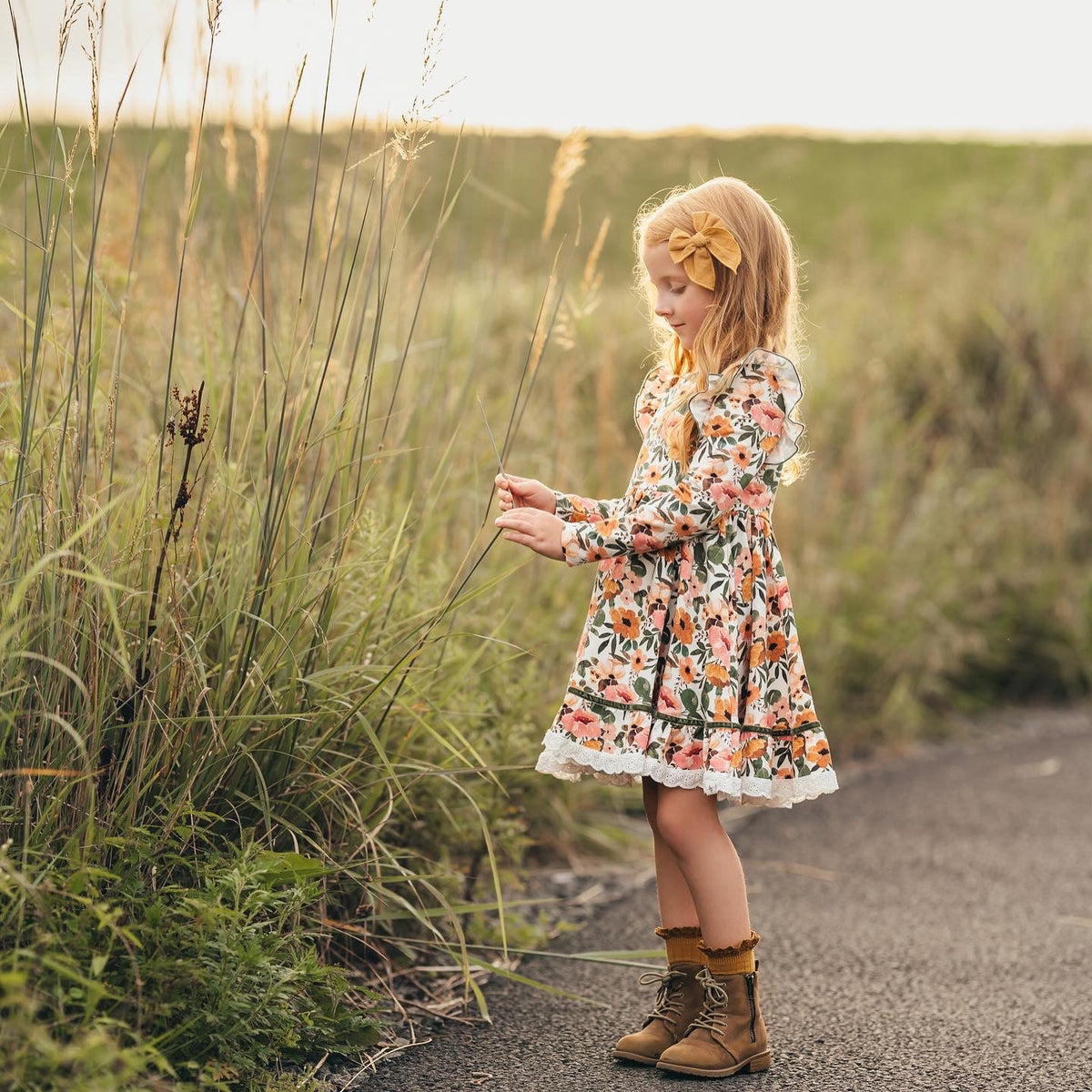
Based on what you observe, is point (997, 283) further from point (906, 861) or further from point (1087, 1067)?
point (1087, 1067)

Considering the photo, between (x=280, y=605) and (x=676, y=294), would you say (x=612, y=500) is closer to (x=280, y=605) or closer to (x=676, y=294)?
(x=676, y=294)

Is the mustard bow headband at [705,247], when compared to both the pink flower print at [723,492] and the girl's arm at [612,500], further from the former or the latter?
the pink flower print at [723,492]

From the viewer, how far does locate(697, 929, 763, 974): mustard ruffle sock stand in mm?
2396

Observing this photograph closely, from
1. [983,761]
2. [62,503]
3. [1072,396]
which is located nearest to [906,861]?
[983,761]

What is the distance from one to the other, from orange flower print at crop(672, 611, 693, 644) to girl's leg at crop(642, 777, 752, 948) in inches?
10.4

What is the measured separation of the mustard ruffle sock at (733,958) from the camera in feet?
7.86

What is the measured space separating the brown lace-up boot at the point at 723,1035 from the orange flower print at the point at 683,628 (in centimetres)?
59

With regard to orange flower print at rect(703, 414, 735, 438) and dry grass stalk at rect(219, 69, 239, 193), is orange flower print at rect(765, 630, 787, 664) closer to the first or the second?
orange flower print at rect(703, 414, 735, 438)

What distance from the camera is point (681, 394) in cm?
254

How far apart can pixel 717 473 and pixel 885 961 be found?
136 cm

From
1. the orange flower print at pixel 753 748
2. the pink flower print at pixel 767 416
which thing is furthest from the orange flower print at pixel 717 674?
the pink flower print at pixel 767 416

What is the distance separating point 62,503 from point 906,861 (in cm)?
272

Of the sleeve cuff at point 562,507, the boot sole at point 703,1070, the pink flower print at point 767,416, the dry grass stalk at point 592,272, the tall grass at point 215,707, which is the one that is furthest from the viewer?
the dry grass stalk at point 592,272

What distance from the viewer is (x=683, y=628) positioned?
2404mm
